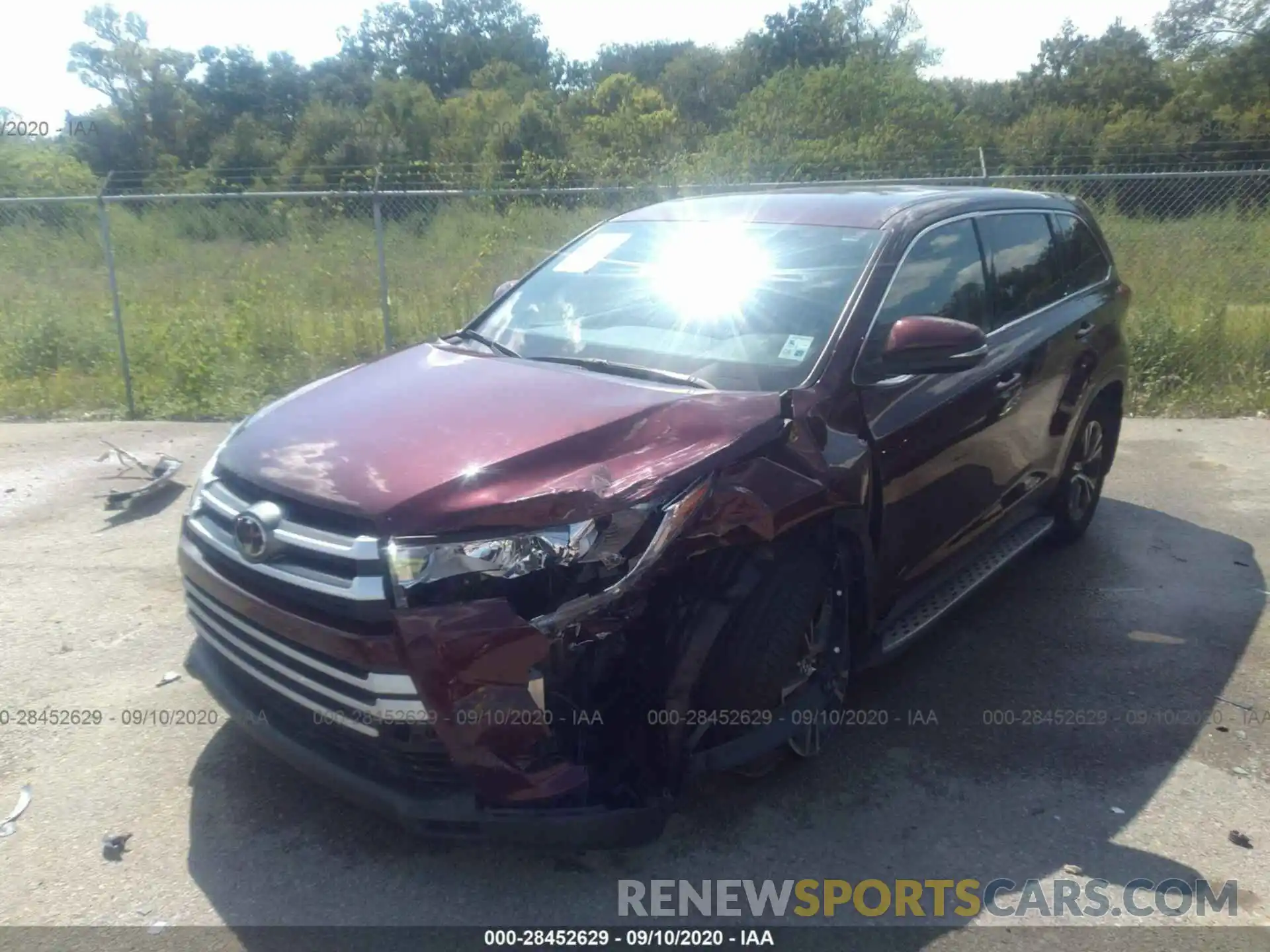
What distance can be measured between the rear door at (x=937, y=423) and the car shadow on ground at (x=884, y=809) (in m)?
0.57

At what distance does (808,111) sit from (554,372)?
2148 cm

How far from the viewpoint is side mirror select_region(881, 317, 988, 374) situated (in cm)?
335

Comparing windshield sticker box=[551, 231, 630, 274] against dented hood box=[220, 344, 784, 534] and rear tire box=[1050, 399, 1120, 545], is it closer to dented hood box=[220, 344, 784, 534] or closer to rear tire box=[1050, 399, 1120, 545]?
dented hood box=[220, 344, 784, 534]

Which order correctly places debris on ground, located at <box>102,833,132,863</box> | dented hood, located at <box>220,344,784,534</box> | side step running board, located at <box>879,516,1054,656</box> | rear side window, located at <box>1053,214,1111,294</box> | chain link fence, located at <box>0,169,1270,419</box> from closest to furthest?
dented hood, located at <box>220,344,784,534</box>, debris on ground, located at <box>102,833,132,863</box>, side step running board, located at <box>879,516,1054,656</box>, rear side window, located at <box>1053,214,1111,294</box>, chain link fence, located at <box>0,169,1270,419</box>

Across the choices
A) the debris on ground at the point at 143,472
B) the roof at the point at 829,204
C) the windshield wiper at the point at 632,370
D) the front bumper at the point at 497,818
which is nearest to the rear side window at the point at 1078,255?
the roof at the point at 829,204

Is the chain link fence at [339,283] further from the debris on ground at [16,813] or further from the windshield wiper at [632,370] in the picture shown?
the debris on ground at [16,813]

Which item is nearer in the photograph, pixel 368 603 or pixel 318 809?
pixel 368 603

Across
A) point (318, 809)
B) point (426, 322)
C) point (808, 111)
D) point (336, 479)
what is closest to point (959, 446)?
point (336, 479)

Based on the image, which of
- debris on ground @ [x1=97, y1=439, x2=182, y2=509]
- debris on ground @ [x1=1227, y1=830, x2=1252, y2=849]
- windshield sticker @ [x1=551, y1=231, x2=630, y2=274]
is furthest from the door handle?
debris on ground @ [x1=97, y1=439, x2=182, y2=509]

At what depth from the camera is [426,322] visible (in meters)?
10.3

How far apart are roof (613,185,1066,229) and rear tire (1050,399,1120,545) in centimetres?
123

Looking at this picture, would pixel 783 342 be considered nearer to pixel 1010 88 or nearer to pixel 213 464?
pixel 213 464

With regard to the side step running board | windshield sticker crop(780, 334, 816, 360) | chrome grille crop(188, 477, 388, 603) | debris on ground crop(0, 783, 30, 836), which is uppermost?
windshield sticker crop(780, 334, 816, 360)

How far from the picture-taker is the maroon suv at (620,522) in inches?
103
